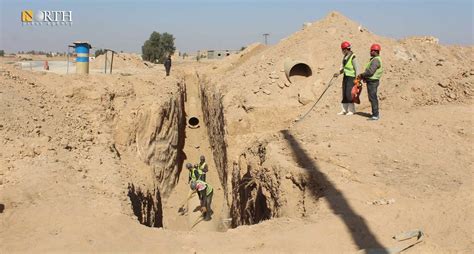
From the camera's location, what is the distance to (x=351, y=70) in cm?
794

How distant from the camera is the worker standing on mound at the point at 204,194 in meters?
9.34

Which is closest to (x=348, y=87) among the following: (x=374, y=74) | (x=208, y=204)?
(x=374, y=74)

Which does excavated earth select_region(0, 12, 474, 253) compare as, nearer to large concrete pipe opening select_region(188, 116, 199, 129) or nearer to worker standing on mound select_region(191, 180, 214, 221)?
worker standing on mound select_region(191, 180, 214, 221)

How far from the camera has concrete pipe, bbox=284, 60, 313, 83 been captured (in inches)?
454

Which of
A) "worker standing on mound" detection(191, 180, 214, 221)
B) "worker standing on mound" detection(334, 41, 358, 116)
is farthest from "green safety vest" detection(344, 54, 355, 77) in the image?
"worker standing on mound" detection(191, 180, 214, 221)

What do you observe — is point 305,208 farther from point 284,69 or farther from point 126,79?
point 126,79

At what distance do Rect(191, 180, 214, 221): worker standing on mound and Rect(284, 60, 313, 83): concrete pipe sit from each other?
4.17m

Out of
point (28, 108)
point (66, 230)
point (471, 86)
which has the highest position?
point (471, 86)

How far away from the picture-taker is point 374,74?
7.60 metres

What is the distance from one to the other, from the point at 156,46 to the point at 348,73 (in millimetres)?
41009

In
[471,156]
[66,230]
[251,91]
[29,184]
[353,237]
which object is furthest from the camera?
[251,91]

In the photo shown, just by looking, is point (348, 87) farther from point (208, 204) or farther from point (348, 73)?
point (208, 204)

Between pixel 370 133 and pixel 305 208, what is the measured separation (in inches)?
90.8

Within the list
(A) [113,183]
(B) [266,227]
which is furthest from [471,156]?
(A) [113,183]
